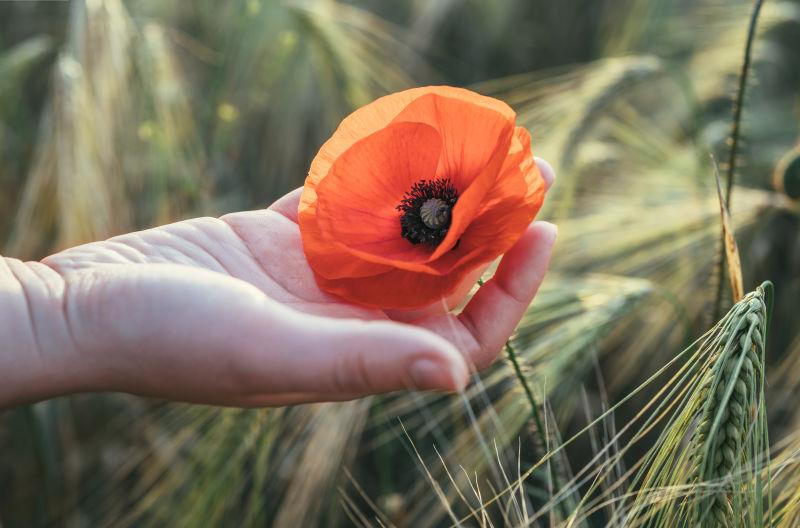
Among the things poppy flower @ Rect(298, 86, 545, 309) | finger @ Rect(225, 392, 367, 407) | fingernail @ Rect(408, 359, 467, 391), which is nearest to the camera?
fingernail @ Rect(408, 359, 467, 391)

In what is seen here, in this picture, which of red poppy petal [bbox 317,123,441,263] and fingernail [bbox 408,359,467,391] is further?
red poppy petal [bbox 317,123,441,263]

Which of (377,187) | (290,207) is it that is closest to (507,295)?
(377,187)

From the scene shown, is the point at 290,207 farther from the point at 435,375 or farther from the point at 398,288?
the point at 435,375

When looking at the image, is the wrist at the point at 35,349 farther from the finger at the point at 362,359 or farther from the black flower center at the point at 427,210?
the black flower center at the point at 427,210

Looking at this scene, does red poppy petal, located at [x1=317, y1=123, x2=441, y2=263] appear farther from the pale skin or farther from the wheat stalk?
the wheat stalk

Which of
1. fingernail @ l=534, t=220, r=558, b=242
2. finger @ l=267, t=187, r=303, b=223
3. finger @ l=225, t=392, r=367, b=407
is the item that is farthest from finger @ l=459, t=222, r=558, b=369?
finger @ l=267, t=187, r=303, b=223

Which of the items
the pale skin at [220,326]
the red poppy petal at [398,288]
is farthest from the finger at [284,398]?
the red poppy petal at [398,288]
